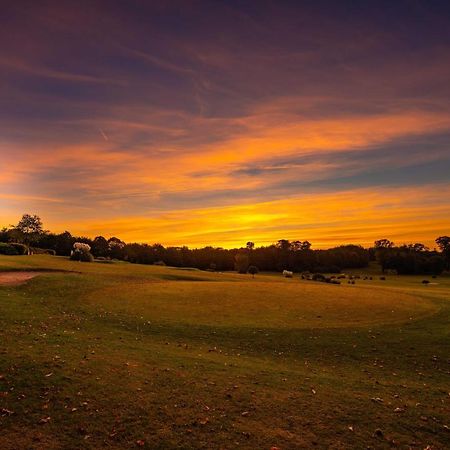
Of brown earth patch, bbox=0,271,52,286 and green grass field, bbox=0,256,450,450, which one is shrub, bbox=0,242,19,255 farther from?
green grass field, bbox=0,256,450,450

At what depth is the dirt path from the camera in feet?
121

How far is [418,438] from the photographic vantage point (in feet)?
45.7

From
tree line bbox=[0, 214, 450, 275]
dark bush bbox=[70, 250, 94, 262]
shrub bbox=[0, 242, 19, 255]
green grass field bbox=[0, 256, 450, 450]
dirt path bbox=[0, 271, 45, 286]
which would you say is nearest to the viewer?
green grass field bbox=[0, 256, 450, 450]

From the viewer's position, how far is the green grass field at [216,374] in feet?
42.9

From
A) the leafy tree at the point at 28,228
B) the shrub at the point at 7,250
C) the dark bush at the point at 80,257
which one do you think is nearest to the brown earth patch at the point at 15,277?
the dark bush at the point at 80,257

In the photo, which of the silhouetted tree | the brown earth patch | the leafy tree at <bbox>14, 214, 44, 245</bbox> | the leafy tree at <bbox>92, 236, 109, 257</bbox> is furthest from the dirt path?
the silhouetted tree

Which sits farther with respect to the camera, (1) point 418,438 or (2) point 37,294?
(2) point 37,294

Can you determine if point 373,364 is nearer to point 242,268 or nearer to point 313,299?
point 313,299

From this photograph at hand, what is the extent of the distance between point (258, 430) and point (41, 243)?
12663cm

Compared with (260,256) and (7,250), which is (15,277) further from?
(260,256)

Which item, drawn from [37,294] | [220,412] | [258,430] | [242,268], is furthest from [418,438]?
[242,268]

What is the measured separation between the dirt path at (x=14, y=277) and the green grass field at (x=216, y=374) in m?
2.98

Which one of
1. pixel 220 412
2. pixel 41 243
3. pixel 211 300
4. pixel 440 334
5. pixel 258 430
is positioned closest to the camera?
pixel 258 430

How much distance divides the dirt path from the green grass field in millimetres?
2976
